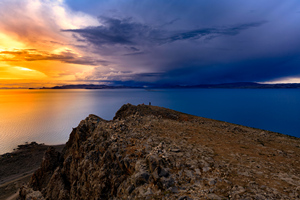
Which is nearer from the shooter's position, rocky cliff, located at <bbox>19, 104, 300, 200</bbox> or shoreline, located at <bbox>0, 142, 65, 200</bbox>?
rocky cliff, located at <bbox>19, 104, 300, 200</bbox>

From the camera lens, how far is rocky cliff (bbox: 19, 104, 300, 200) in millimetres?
8242

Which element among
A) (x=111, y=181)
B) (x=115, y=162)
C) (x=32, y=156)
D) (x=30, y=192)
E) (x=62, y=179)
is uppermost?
(x=115, y=162)

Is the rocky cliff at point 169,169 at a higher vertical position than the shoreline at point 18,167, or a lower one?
higher

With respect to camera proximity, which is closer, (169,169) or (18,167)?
(169,169)

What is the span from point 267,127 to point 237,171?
78611 mm

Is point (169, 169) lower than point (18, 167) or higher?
higher

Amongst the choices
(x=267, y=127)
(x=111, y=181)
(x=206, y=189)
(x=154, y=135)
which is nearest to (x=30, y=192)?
(x=111, y=181)

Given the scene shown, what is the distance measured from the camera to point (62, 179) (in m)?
19.3

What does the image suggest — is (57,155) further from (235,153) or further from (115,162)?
(235,153)

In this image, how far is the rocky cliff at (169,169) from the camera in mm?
8242

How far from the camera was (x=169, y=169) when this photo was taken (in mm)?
9898

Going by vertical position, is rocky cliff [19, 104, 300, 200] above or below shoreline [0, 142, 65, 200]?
above

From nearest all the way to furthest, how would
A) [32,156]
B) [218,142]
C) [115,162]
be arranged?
1. [115,162]
2. [218,142]
3. [32,156]

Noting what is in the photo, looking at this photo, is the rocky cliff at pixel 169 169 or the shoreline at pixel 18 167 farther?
the shoreline at pixel 18 167
